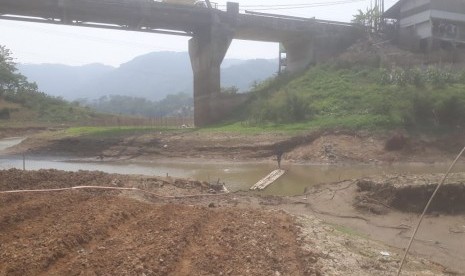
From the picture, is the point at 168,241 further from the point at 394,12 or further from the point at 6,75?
the point at 6,75

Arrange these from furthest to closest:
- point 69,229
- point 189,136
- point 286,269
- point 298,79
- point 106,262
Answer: point 298,79 < point 189,136 < point 69,229 < point 286,269 < point 106,262

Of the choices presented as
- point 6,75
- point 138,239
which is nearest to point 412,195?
point 138,239

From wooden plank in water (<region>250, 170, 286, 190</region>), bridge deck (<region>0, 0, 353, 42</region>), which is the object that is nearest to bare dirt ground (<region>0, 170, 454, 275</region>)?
wooden plank in water (<region>250, 170, 286, 190</region>)

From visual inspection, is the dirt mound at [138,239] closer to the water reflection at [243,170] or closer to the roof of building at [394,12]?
the water reflection at [243,170]

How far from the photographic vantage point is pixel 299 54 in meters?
46.2

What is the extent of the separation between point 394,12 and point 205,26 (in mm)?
22367

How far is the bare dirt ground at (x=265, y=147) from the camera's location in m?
25.8

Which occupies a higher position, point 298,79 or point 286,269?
point 298,79

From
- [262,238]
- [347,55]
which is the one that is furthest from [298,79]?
[262,238]

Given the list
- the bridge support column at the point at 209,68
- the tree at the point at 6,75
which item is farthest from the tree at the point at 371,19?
the tree at the point at 6,75

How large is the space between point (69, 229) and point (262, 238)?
372 cm

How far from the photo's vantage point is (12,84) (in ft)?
219

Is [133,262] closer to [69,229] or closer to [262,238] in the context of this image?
[69,229]

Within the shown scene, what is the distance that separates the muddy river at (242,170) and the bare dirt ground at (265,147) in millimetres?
1088
